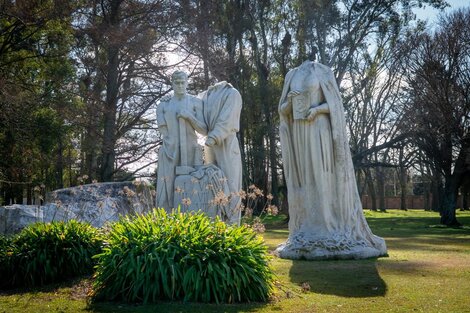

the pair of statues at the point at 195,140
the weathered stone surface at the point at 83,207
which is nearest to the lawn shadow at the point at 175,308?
the weathered stone surface at the point at 83,207

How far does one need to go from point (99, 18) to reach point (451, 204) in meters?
17.9

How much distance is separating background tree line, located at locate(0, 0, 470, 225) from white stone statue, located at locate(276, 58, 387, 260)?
10778mm

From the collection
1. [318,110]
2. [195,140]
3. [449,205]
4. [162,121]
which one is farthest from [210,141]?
[449,205]

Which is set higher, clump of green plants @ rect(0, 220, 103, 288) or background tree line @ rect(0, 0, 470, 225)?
background tree line @ rect(0, 0, 470, 225)

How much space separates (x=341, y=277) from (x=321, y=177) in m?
2.71

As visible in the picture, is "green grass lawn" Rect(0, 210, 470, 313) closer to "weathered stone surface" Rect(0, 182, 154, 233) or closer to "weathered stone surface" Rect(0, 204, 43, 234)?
"weathered stone surface" Rect(0, 182, 154, 233)

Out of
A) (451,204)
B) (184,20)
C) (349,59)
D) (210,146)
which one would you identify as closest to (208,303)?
(210,146)

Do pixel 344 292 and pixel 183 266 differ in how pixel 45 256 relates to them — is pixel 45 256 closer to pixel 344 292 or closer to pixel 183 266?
pixel 183 266

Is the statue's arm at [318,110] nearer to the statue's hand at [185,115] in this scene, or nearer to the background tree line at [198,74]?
the statue's hand at [185,115]

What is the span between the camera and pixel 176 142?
11.3m

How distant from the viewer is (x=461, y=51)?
2611 cm

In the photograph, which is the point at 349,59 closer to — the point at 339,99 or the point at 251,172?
the point at 251,172

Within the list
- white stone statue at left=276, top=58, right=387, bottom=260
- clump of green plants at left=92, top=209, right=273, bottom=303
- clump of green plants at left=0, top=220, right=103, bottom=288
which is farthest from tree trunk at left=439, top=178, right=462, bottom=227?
clump of green plants at left=92, top=209, right=273, bottom=303

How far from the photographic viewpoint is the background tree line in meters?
20.5
